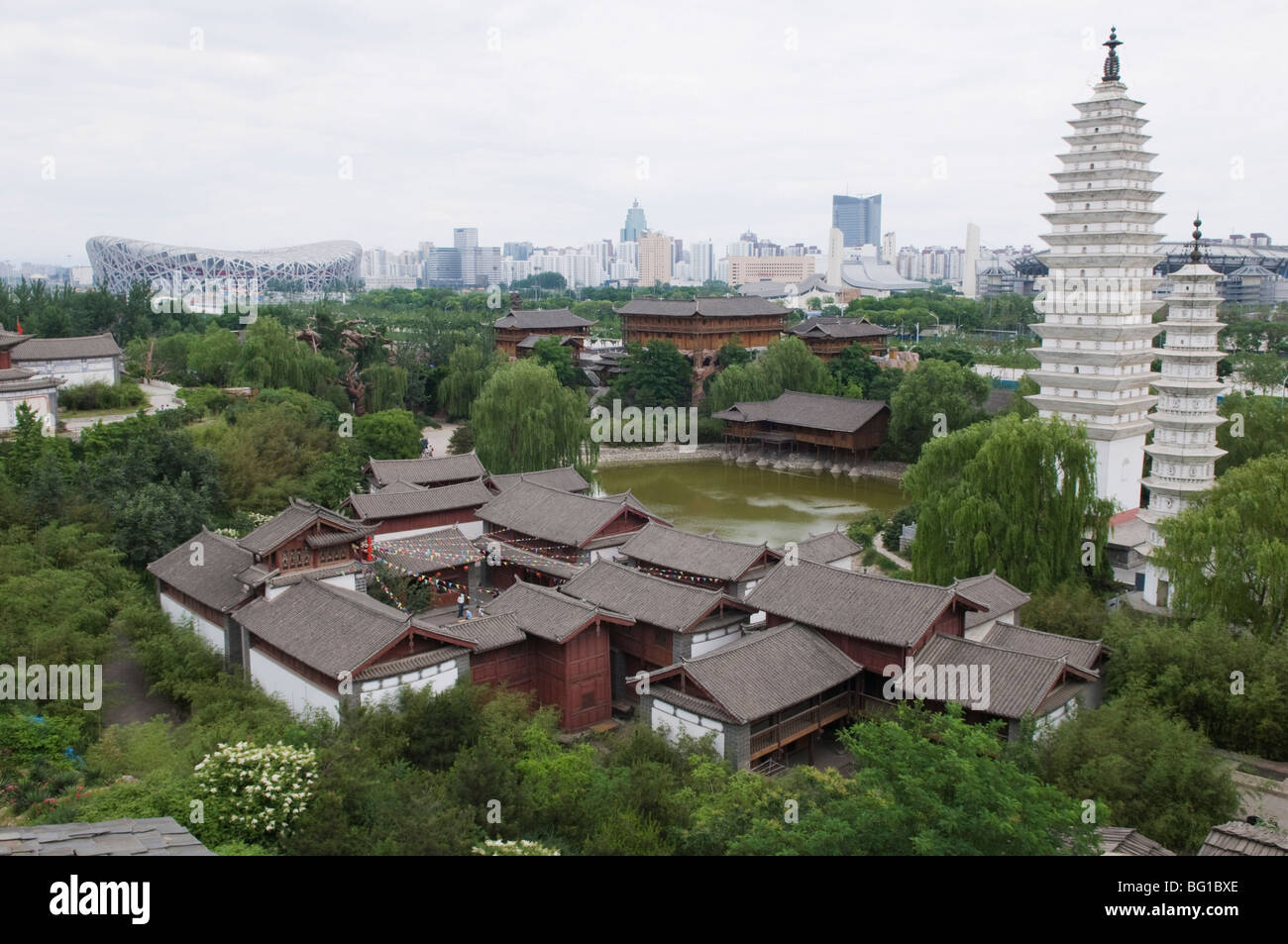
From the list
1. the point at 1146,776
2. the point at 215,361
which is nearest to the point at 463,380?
the point at 215,361

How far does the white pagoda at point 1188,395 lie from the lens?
56.7 feet

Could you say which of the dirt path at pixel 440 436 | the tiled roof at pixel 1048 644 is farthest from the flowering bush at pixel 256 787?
the dirt path at pixel 440 436

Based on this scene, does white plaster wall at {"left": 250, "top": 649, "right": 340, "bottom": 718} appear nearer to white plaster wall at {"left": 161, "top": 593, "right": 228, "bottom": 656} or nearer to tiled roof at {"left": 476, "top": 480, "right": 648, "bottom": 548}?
white plaster wall at {"left": 161, "top": 593, "right": 228, "bottom": 656}

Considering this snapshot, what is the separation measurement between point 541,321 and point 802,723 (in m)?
31.8

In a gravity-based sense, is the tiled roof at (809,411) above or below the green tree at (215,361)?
below

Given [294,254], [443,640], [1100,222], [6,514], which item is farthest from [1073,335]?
[294,254]

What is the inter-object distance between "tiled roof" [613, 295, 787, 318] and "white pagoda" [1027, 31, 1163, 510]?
58.8ft

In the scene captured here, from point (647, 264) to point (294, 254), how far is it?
41.4 metres

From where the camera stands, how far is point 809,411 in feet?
99.8

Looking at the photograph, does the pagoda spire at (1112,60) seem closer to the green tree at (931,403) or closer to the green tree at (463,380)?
the green tree at (931,403)

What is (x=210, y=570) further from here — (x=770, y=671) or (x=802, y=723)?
(x=802, y=723)

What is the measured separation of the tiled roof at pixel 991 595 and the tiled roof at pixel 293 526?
26.0ft

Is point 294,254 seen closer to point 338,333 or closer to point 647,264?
point 647,264

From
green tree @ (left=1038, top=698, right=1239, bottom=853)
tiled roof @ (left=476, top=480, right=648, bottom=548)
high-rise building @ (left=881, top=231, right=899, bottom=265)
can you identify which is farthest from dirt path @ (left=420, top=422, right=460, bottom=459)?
high-rise building @ (left=881, top=231, right=899, bottom=265)
